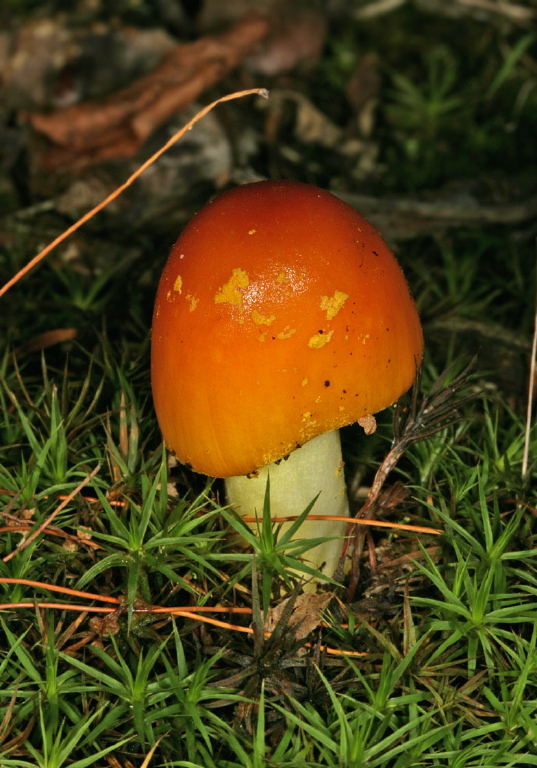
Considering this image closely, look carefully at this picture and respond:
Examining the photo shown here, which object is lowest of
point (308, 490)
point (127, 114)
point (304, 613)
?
point (304, 613)

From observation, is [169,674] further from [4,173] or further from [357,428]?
[4,173]

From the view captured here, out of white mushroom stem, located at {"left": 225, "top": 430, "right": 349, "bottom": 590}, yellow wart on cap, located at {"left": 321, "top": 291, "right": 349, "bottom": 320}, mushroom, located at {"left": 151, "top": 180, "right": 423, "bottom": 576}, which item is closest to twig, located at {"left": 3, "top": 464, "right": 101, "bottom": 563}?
mushroom, located at {"left": 151, "top": 180, "right": 423, "bottom": 576}

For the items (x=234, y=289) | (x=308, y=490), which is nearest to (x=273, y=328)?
(x=234, y=289)

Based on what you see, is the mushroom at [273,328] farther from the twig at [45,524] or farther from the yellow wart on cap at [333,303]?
the twig at [45,524]

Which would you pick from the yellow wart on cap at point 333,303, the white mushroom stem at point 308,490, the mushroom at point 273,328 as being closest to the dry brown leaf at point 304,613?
the white mushroom stem at point 308,490

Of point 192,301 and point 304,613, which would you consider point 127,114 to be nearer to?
point 192,301

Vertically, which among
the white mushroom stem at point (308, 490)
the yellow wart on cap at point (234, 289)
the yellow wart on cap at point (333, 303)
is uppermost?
the yellow wart on cap at point (234, 289)

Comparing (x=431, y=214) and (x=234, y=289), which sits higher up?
(x=234, y=289)
